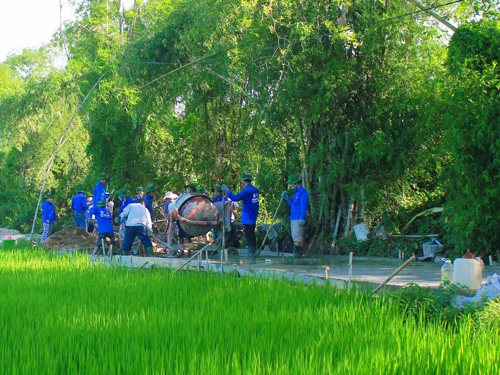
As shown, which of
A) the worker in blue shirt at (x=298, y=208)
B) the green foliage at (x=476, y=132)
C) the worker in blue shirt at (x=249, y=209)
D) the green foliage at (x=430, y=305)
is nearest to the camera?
the green foliage at (x=430, y=305)

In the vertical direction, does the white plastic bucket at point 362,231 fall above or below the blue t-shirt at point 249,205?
below

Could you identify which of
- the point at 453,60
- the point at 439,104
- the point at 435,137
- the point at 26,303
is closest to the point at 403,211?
the point at 435,137

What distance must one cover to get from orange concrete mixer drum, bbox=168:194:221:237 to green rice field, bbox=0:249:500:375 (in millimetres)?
4745

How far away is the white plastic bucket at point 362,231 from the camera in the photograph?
1266cm

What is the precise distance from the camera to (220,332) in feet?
15.1

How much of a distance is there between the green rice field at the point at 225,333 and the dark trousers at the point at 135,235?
487 centimetres

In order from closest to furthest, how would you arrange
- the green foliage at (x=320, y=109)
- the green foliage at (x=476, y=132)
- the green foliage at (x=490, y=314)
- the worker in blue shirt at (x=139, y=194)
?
the green foliage at (x=490, y=314) < the green foliage at (x=476, y=132) < the green foliage at (x=320, y=109) < the worker in blue shirt at (x=139, y=194)

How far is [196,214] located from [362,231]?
374 centimetres

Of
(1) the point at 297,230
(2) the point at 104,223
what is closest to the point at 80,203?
(2) the point at 104,223

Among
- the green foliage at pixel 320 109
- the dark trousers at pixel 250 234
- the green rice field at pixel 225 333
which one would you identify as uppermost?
the green foliage at pixel 320 109

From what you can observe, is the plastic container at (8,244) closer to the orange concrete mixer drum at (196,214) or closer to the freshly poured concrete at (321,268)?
the freshly poured concrete at (321,268)

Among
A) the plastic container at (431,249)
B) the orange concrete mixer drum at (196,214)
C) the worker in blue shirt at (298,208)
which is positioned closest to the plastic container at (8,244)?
the orange concrete mixer drum at (196,214)

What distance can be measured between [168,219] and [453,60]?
6990 millimetres

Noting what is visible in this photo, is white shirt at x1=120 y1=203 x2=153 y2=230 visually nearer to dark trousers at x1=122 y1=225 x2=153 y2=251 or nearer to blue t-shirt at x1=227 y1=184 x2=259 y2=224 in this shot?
dark trousers at x1=122 y1=225 x2=153 y2=251
